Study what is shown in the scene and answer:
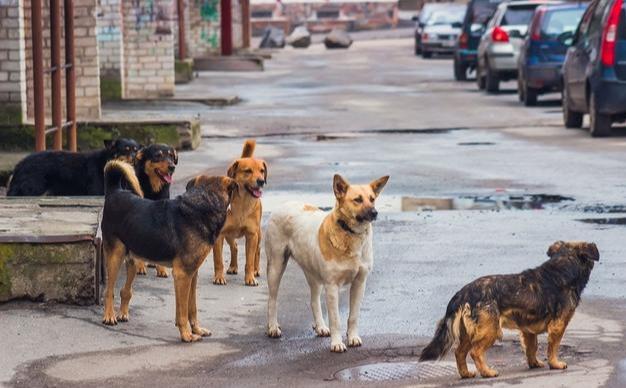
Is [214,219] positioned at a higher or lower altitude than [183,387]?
higher

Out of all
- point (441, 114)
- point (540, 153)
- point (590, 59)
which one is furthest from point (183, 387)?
point (441, 114)

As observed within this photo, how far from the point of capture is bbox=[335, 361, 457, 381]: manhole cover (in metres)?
8.16

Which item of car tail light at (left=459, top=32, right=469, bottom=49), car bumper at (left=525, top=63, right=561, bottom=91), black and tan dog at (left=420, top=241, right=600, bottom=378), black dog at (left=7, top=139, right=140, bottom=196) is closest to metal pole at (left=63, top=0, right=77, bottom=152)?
black dog at (left=7, top=139, right=140, bottom=196)

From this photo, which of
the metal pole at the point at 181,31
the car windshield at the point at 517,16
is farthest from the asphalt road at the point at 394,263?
the metal pole at the point at 181,31

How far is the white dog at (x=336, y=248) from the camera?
8.71 metres

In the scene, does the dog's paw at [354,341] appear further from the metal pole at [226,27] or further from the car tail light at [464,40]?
the metal pole at [226,27]

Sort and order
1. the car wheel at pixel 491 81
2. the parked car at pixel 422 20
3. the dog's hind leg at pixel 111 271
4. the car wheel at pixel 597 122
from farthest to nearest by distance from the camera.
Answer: the parked car at pixel 422 20 → the car wheel at pixel 491 81 → the car wheel at pixel 597 122 → the dog's hind leg at pixel 111 271

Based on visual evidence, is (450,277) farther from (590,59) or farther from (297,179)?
(590,59)

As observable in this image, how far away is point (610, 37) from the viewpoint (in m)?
20.5

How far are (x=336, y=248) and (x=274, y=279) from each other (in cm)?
63

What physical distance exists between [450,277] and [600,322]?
1700 mm

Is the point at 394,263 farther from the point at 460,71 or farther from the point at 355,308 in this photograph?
the point at 460,71

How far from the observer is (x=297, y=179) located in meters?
16.8

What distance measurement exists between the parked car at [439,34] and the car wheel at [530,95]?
22.5m
